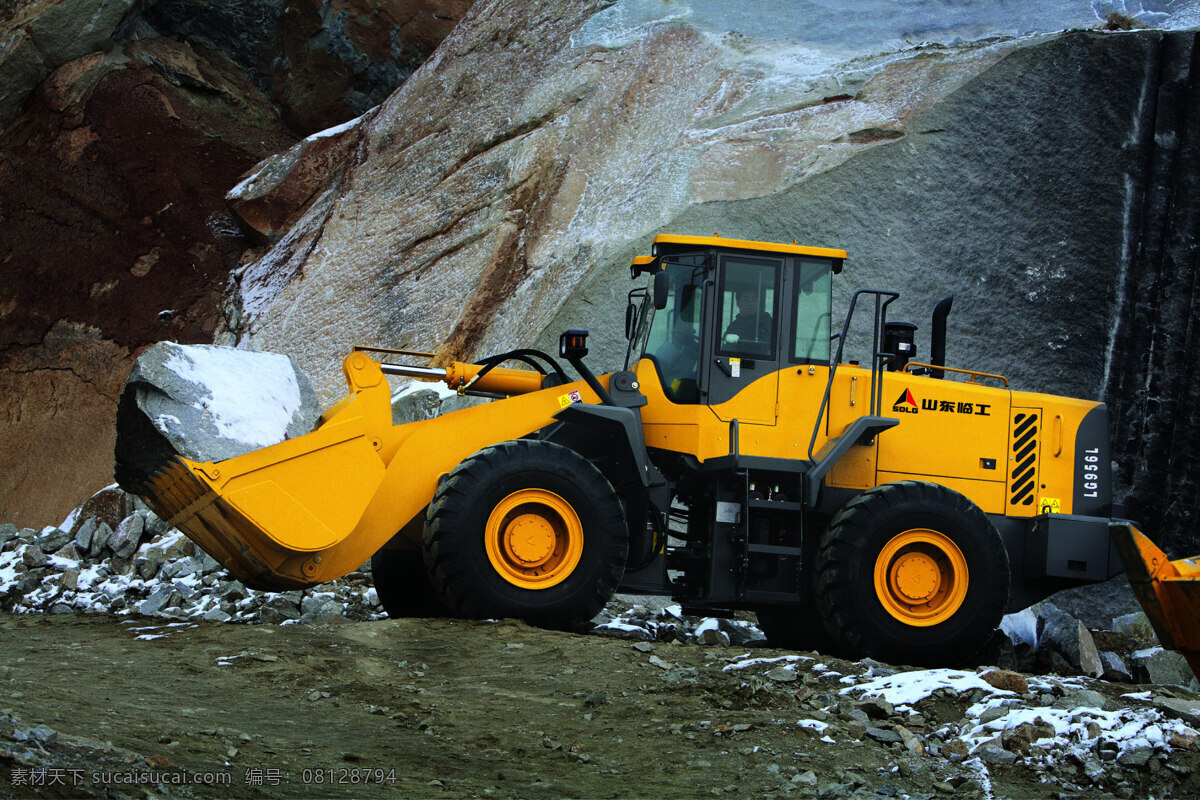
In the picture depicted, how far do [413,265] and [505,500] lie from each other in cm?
737

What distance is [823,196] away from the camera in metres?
12.6

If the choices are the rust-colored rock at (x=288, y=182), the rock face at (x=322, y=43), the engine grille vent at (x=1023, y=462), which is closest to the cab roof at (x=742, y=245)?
the engine grille vent at (x=1023, y=462)

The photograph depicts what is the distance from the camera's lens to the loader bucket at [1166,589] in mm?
6242

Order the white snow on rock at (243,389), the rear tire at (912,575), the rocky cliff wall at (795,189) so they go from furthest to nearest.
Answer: the rocky cliff wall at (795,189), the white snow on rock at (243,389), the rear tire at (912,575)

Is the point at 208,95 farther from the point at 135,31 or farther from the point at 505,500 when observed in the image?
the point at 505,500

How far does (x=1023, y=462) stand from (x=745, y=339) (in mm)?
2154

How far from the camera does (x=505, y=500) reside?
23.5 feet

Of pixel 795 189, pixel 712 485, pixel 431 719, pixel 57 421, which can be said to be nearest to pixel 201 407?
pixel 712 485

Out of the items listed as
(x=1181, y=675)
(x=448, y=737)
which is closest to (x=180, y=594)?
(x=448, y=737)

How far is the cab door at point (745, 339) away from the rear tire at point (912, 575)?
2.94ft

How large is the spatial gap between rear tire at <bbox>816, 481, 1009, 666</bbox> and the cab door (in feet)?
2.94

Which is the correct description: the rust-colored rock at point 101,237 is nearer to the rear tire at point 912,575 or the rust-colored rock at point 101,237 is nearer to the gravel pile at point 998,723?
the rear tire at point 912,575

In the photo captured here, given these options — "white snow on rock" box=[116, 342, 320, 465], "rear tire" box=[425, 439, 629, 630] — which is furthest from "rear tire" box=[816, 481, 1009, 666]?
"white snow on rock" box=[116, 342, 320, 465]

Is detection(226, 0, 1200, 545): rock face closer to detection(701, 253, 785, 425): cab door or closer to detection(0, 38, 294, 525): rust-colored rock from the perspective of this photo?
detection(0, 38, 294, 525): rust-colored rock
